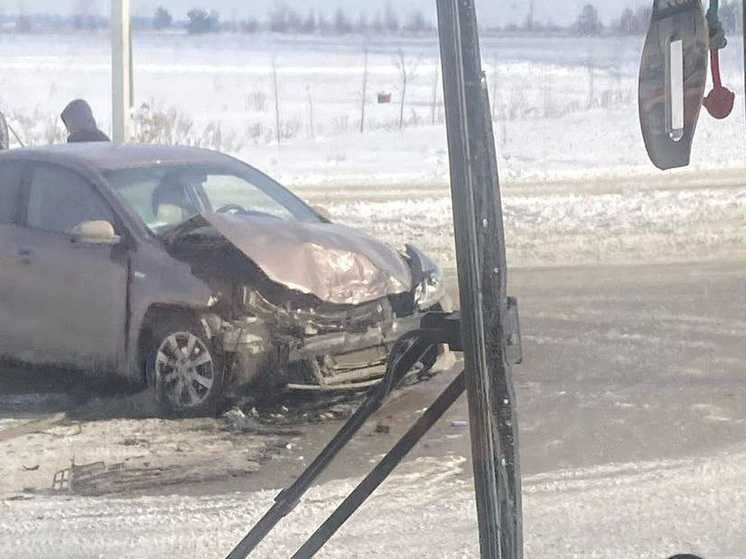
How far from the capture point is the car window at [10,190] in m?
3.29

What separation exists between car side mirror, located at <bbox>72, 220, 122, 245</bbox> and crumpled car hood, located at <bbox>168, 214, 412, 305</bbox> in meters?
0.34

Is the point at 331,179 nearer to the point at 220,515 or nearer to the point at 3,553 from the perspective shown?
the point at 220,515

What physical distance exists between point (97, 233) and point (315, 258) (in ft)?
2.44

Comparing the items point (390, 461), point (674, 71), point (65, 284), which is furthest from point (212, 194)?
point (674, 71)

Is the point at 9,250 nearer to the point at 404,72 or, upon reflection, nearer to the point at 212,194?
the point at 212,194

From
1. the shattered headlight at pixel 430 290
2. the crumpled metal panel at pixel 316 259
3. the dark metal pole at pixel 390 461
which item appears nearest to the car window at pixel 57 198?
the crumpled metal panel at pixel 316 259

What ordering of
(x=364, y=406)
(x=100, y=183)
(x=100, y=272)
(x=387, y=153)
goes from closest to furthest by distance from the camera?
(x=364, y=406)
(x=387, y=153)
(x=100, y=183)
(x=100, y=272)

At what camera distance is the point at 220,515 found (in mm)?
3344

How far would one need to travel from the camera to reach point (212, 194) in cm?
277

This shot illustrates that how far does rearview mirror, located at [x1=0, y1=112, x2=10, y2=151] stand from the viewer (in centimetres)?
285

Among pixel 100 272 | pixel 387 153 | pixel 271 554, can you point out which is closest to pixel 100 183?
pixel 100 272

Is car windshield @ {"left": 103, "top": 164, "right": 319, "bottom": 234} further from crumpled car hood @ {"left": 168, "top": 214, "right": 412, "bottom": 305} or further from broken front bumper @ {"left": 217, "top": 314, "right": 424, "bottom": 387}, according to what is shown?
broken front bumper @ {"left": 217, "top": 314, "right": 424, "bottom": 387}

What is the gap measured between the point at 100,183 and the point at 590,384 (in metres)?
1.47

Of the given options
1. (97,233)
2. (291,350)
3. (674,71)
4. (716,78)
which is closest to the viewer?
(674,71)
